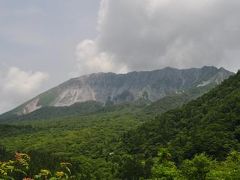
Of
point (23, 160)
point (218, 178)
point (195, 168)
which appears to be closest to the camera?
point (23, 160)

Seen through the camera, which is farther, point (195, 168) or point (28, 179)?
point (195, 168)

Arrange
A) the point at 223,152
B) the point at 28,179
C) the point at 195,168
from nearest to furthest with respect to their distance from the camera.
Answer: the point at 28,179 < the point at 195,168 < the point at 223,152

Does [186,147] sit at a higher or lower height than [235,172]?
higher

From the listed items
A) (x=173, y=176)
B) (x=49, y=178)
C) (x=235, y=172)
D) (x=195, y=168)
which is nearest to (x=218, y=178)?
(x=235, y=172)

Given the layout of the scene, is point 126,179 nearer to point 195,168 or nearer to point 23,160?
point 195,168

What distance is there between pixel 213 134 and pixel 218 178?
411 ft

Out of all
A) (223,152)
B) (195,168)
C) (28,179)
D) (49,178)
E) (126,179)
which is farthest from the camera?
(126,179)

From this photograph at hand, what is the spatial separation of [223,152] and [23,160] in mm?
171220

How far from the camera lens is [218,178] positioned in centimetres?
7194

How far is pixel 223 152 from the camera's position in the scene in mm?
177625

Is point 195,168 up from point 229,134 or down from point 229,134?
down

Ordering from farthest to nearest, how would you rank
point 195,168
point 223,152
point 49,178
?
point 223,152, point 195,168, point 49,178

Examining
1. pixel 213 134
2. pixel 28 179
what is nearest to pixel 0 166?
pixel 28 179

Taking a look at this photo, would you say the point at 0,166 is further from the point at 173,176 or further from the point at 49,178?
the point at 173,176
